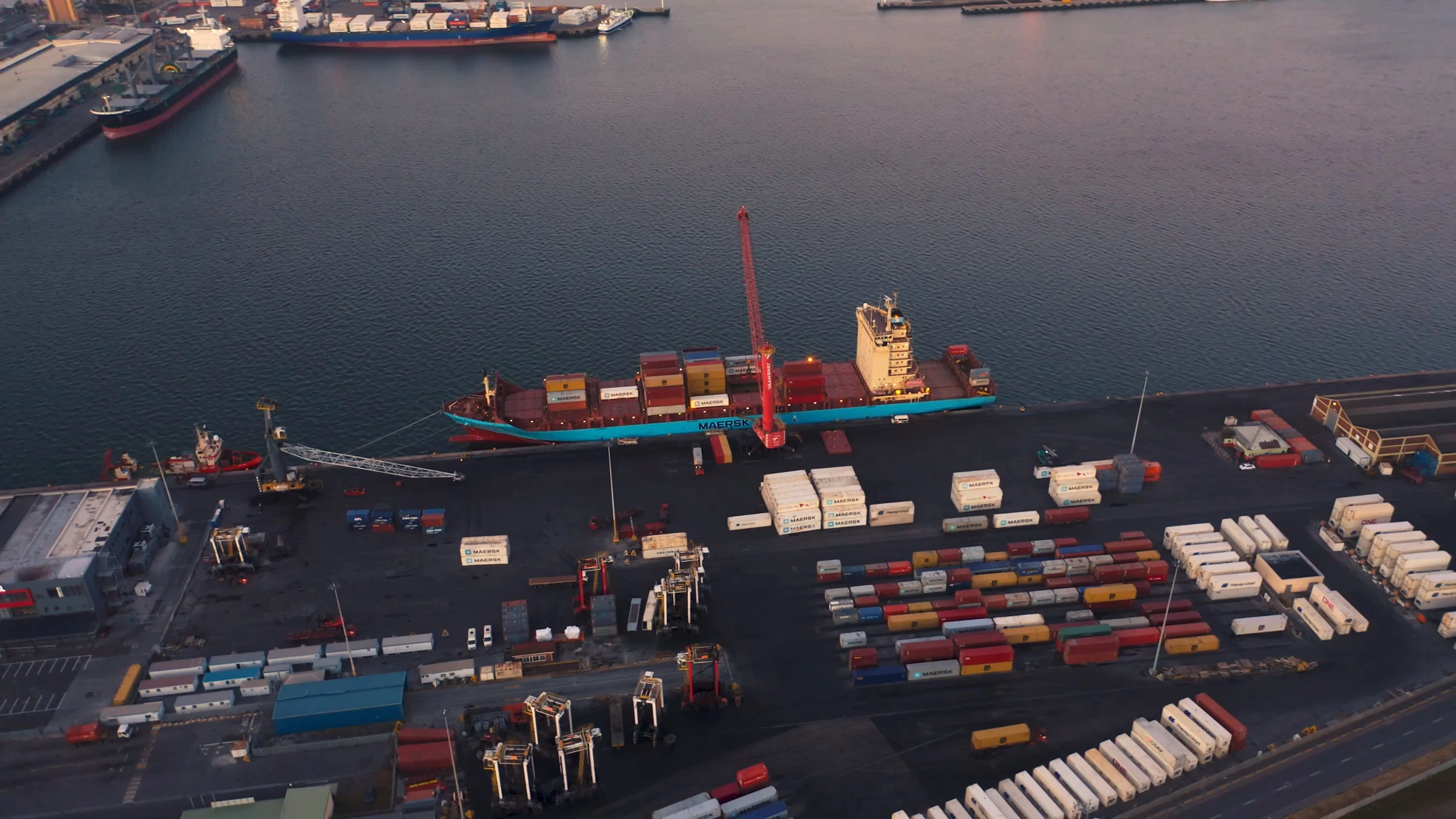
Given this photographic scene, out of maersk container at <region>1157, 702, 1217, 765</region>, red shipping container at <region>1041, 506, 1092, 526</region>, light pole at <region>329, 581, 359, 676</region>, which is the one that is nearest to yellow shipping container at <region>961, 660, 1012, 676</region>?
maersk container at <region>1157, 702, 1217, 765</region>

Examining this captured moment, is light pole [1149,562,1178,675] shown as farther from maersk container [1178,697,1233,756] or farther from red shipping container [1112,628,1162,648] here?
maersk container [1178,697,1233,756]

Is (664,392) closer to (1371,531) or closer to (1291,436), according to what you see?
(1291,436)

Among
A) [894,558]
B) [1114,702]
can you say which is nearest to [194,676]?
[894,558]

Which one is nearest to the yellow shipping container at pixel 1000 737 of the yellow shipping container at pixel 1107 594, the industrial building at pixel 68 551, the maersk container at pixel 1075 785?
the maersk container at pixel 1075 785

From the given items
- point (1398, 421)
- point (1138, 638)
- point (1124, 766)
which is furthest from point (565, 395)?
point (1398, 421)

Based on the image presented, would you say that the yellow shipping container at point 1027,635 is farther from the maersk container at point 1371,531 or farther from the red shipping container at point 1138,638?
the maersk container at point 1371,531
